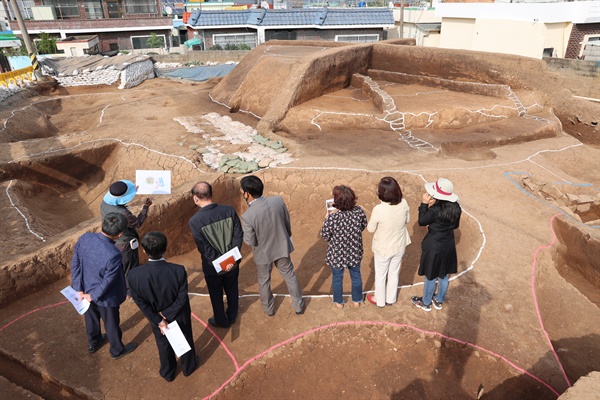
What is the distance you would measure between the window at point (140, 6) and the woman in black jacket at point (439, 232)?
91.8ft

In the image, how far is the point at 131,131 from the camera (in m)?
9.61

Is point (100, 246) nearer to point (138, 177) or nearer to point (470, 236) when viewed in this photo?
point (138, 177)

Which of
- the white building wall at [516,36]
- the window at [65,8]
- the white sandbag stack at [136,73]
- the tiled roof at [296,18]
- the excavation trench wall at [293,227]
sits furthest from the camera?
the tiled roof at [296,18]

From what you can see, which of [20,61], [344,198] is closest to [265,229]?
[344,198]

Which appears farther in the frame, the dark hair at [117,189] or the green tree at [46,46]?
the green tree at [46,46]

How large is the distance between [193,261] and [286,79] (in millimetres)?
6751

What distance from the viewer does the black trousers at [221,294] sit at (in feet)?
12.7

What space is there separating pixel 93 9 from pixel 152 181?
2602 cm

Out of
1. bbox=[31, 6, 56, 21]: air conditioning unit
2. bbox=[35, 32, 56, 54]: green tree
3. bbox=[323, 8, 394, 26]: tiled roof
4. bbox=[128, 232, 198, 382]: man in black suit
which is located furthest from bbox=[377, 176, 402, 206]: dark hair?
bbox=[31, 6, 56, 21]: air conditioning unit

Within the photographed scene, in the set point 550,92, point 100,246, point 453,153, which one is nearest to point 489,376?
point 100,246

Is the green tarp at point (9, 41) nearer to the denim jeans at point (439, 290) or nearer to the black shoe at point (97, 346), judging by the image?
the black shoe at point (97, 346)

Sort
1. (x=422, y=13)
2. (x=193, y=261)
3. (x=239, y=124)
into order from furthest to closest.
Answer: (x=422, y=13) < (x=239, y=124) < (x=193, y=261)

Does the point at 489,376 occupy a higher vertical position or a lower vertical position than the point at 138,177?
lower

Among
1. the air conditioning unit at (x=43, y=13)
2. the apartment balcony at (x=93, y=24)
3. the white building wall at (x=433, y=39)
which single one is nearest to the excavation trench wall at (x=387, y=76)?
the white building wall at (x=433, y=39)
